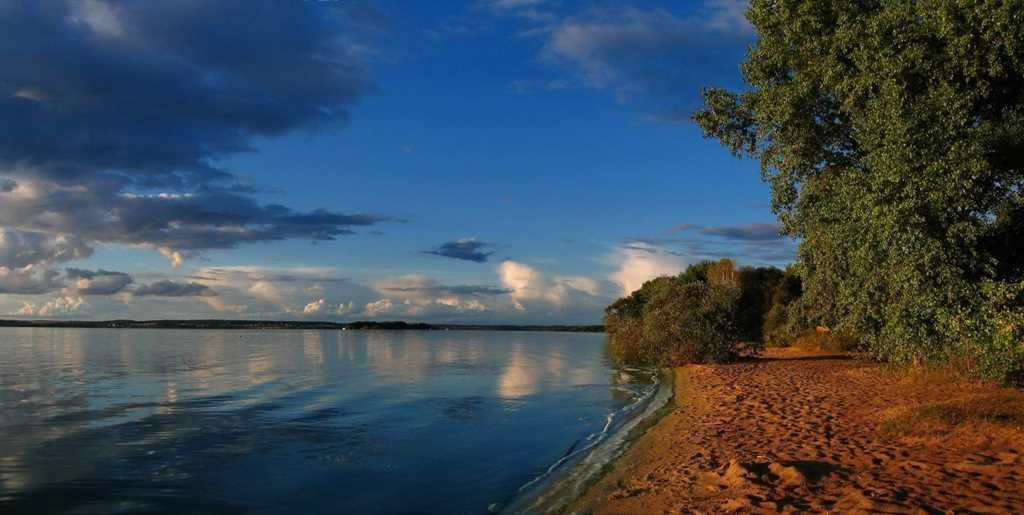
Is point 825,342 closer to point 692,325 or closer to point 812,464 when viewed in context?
point 692,325

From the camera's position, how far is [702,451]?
13898 millimetres

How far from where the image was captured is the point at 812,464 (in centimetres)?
1149

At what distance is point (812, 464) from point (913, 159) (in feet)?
20.3

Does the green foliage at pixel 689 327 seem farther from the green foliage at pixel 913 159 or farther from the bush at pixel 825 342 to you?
the green foliage at pixel 913 159

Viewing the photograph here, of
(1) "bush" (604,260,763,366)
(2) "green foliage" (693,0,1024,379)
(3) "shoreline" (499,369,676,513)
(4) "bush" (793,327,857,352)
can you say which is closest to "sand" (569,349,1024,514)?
(3) "shoreline" (499,369,676,513)

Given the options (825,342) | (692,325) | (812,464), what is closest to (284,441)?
(812,464)

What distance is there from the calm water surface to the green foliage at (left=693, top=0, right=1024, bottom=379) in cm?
850

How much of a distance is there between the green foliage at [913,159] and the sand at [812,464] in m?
2.33

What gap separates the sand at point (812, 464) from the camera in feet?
30.5

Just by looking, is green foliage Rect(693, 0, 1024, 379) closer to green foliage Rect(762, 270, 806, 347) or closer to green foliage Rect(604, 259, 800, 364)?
green foliage Rect(604, 259, 800, 364)

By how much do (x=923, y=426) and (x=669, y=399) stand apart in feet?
40.2

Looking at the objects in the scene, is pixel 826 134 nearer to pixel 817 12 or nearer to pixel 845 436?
pixel 817 12

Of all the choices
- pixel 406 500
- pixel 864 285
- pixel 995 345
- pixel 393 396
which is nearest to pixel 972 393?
pixel 864 285

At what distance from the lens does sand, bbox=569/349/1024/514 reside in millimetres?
9289
